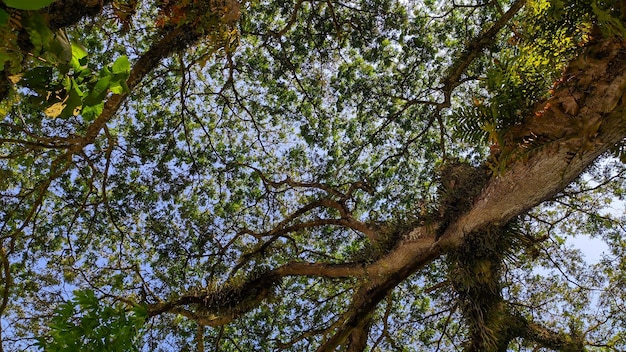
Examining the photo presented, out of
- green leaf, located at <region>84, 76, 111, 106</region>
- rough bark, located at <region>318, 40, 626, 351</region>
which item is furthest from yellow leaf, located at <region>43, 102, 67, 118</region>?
rough bark, located at <region>318, 40, 626, 351</region>

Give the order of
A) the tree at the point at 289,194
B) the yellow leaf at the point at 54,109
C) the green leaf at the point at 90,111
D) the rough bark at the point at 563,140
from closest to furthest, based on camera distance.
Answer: the yellow leaf at the point at 54,109
the green leaf at the point at 90,111
the rough bark at the point at 563,140
the tree at the point at 289,194

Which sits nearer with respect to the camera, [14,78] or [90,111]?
[14,78]

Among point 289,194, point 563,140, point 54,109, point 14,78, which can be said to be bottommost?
point 54,109

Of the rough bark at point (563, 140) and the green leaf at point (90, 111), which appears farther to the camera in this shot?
the rough bark at point (563, 140)

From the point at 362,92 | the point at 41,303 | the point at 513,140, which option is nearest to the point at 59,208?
the point at 41,303

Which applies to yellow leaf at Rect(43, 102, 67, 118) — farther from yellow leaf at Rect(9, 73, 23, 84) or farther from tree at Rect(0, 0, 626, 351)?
tree at Rect(0, 0, 626, 351)

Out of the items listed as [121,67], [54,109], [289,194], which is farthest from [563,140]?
[289,194]

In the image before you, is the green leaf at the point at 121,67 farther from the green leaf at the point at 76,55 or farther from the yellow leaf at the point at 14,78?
the yellow leaf at the point at 14,78

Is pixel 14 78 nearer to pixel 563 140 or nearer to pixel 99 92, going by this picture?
pixel 99 92

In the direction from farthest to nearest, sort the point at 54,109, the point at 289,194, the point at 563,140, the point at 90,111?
the point at 289,194
the point at 563,140
the point at 90,111
the point at 54,109

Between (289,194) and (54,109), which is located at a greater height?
(289,194)

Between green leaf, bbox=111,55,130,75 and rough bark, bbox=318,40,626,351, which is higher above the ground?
rough bark, bbox=318,40,626,351

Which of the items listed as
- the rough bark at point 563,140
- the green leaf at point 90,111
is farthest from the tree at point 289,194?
the green leaf at point 90,111

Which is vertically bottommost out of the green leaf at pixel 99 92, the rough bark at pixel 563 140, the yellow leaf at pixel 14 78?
the green leaf at pixel 99 92
